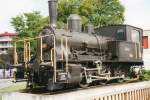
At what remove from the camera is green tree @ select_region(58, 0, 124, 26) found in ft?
131

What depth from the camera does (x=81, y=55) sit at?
14391 mm

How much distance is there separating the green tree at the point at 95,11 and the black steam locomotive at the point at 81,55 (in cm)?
2015

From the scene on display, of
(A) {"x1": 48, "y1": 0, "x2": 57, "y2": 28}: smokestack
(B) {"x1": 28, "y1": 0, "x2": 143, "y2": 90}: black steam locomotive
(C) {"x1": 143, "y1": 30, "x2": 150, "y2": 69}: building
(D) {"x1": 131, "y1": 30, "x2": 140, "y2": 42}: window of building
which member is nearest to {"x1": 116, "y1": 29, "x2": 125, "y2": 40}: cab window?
(B) {"x1": 28, "y1": 0, "x2": 143, "y2": 90}: black steam locomotive

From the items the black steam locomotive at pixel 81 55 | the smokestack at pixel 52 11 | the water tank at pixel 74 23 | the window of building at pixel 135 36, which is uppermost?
the smokestack at pixel 52 11

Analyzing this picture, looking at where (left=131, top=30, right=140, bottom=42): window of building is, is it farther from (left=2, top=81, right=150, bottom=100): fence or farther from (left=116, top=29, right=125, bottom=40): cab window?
(left=2, top=81, right=150, bottom=100): fence

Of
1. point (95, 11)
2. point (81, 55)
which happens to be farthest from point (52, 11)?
point (95, 11)

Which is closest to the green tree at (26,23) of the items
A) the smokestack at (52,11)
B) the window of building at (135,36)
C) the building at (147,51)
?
the building at (147,51)

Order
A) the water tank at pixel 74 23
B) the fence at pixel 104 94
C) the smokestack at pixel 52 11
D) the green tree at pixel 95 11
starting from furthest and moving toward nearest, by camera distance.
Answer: the green tree at pixel 95 11 < the water tank at pixel 74 23 < the smokestack at pixel 52 11 < the fence at pixel 104 94

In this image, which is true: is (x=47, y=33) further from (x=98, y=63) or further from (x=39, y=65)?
(x=98, y=63)

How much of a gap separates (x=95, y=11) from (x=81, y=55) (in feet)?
96.2

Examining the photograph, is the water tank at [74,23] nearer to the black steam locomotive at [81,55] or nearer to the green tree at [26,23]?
the black steam locomotive at [81,55]

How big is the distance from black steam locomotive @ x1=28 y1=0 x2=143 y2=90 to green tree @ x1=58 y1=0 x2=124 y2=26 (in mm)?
20146

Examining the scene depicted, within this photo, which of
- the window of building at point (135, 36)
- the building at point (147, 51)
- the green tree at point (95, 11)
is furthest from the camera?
the green tree at point (95, 11)

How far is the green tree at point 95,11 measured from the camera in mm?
39781
